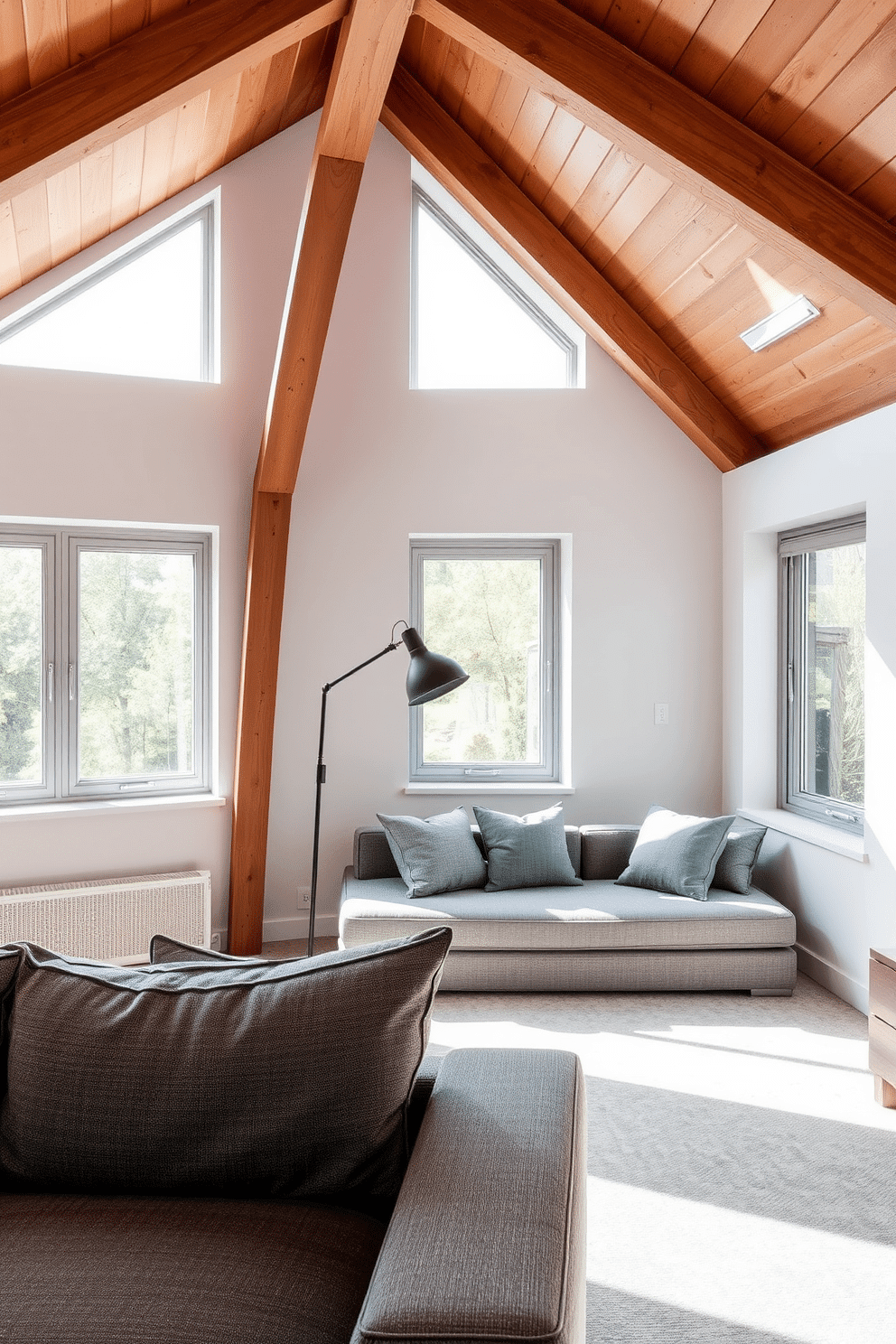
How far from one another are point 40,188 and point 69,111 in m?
0.89

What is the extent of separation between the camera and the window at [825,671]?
13.9ft

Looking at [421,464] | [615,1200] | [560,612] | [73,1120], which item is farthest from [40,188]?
[615,1200]

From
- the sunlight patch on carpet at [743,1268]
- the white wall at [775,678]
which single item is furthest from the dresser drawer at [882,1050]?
the sunlight patch on carpet at [743,1268]

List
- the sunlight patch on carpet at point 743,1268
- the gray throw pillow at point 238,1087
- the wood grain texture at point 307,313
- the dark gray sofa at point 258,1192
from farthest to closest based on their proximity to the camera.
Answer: the wood grain texture at point 307,313 < the sunlight patch on carpet at point 743,1268 < the gray throw pillow at point 238,1087 < the dark gray sofa at point 258,1192

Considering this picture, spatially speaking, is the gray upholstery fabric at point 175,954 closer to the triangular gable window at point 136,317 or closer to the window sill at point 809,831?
the window sill at point 809,831

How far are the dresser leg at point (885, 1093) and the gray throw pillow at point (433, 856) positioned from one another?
73.9 inches

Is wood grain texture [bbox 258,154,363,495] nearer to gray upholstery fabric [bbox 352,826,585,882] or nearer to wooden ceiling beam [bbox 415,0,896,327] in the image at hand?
wooden ceiling beam [bbox 415,0,896,327]

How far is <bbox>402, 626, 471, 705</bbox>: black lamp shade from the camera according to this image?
140 inches

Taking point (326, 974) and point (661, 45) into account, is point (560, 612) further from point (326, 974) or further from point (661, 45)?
point (326, 974)

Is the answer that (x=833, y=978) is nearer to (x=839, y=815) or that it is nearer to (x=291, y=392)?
(x=839, y=815)

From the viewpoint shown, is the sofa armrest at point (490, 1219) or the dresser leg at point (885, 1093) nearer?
the sofa armrest at point (490, 1219)

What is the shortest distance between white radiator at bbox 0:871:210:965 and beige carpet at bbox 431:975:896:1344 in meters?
1.25

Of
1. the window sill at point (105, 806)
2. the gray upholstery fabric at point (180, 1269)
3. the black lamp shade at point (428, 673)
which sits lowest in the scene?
the gray upholstery fabric at point (180, 1269)

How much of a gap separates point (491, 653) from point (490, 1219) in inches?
156
